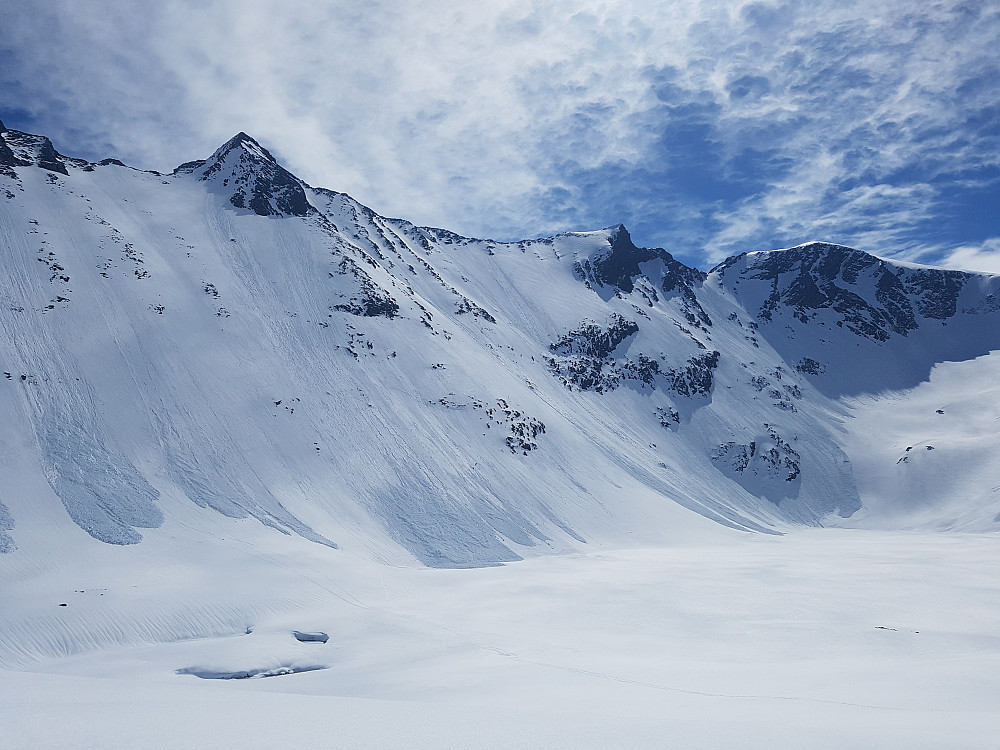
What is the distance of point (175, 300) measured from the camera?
212ft

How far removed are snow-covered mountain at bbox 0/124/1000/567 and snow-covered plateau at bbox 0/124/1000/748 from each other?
448 mm

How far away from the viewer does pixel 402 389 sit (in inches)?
2685

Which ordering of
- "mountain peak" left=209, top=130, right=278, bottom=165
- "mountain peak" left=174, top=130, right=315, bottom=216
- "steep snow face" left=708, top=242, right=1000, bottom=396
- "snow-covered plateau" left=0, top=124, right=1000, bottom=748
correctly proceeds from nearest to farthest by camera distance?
"snow-covered plateau" left=0, top=124, right=1000, bottom=748
"mountain peak" left=174, top=130, right=315, bottom=216
"mountain peak" left=209, top=130, right=278, bottom=165
"steep snow face" left=708, top=242, right=1000, bottom=396

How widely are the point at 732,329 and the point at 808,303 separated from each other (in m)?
29.2

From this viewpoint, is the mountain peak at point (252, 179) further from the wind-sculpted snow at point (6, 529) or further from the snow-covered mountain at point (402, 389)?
the wind-sculpted snow at point (6, 529)

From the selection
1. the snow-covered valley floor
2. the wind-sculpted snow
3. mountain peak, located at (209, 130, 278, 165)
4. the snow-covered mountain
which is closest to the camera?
the snow-covered valley floor

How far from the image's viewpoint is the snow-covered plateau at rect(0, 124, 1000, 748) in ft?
47.1

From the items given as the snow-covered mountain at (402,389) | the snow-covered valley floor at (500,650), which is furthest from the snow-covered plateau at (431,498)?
the snow-covered mountain at (402,389)

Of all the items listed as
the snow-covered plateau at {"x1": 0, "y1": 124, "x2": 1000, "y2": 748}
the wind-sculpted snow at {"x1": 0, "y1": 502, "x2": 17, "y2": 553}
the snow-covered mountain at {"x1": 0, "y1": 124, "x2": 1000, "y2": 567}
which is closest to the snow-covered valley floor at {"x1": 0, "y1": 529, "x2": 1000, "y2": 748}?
the snow-covered plateau at {"x1": 0, "y1": 124, "x2": 1000, "y2": 748}

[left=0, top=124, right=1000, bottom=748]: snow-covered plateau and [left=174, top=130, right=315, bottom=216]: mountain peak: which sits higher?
[left=174, top=130, right=315, bottom=216]: mountain peak

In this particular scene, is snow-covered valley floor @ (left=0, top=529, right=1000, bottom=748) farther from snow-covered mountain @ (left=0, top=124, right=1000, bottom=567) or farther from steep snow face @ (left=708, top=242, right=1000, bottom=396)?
steep snow face @ (left=708, top=242, right=1000, bottom=396)

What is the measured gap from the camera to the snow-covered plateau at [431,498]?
47.1 feet

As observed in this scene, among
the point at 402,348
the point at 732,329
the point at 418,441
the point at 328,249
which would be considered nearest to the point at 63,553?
the point at 418,441

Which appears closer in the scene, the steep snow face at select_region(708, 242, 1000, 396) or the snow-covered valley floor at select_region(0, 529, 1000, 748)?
the snow-covered valley floor at select_region(0, 529, 1000, 748)
